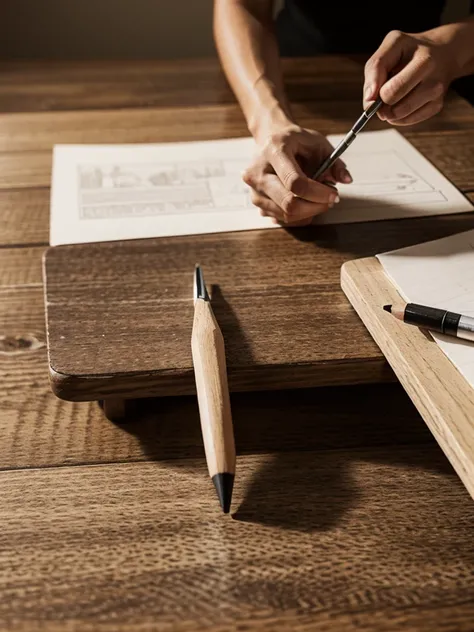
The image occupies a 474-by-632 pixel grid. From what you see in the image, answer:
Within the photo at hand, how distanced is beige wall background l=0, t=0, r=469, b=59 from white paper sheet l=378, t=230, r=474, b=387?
175 cm

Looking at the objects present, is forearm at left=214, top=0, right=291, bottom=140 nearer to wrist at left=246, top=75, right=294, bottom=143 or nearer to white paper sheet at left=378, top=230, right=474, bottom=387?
wrist at left=246, top=75, right=294, bottom=143

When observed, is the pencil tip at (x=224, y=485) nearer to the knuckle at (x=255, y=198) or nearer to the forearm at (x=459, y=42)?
the knuckle at (x=255, y=198)

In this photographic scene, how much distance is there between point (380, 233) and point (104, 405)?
378 mm

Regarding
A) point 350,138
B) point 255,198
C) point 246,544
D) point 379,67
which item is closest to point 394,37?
point 379,67

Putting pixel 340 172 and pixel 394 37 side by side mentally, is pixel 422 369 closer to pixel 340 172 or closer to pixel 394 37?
pixel 340 172

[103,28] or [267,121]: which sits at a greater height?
[267,121]

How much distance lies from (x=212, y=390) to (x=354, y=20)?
4.19 ft

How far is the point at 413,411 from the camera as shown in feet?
2.28

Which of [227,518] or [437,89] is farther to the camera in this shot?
[437,89]

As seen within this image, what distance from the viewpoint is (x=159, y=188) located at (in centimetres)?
100

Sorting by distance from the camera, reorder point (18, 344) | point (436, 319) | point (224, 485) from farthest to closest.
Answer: point (18, 344) → point (436, 319) → point (224, 485)

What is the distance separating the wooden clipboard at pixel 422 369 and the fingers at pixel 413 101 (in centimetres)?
28

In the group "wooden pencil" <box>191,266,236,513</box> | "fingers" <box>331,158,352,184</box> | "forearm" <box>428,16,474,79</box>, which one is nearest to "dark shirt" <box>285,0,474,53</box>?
"forearm" <box>428,16,474,79</box>

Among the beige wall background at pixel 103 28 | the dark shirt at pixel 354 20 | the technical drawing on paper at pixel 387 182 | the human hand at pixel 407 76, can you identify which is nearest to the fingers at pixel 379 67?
the human hand at pixel 407 76
